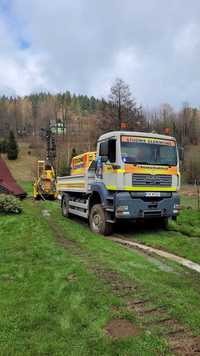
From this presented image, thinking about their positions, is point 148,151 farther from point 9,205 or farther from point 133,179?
point 9,205

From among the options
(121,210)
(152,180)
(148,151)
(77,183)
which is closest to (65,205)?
(77,183)

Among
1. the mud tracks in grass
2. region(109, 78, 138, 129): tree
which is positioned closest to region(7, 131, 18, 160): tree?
region(109, 78, 138, 129): tree

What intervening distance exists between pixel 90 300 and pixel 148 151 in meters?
5.43

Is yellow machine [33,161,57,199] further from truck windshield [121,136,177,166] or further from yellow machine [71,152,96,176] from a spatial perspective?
truck windshield [121,136,177,166]

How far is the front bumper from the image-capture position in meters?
8.53

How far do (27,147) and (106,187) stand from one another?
55.1m

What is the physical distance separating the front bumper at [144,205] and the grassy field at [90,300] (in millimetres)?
1357

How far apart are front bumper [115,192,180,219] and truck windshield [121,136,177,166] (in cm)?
94

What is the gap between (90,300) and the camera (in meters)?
4.31

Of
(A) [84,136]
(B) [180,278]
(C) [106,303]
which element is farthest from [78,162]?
(A) [84,136]

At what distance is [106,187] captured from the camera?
359 inches

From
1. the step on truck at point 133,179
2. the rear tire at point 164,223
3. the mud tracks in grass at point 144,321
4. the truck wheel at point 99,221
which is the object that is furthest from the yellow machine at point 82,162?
the mud tracks in grass at point 144,321

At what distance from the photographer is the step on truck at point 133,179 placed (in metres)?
8.55

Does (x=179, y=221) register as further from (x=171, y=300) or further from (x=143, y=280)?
(x=171, y=300)
